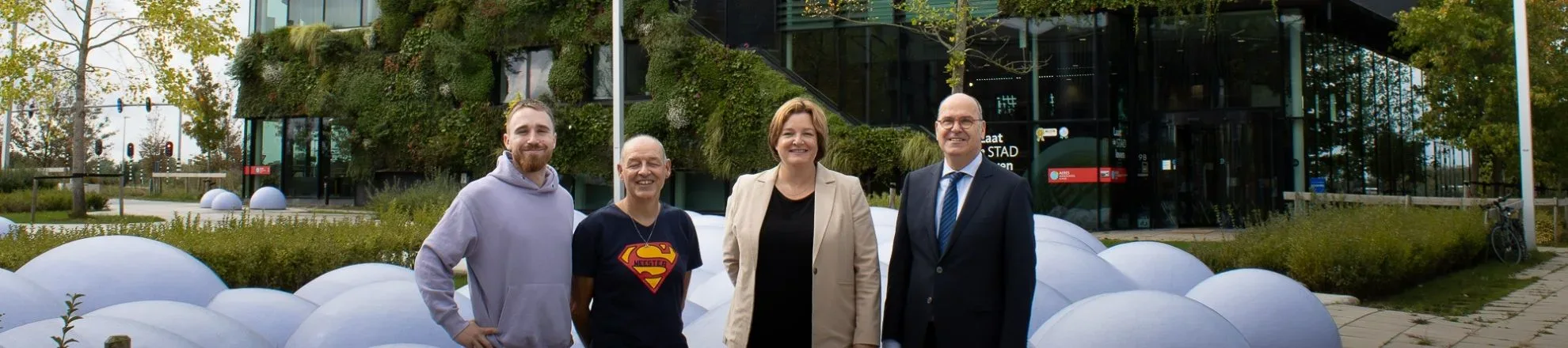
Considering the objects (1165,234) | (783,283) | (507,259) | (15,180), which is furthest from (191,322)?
(15,180)

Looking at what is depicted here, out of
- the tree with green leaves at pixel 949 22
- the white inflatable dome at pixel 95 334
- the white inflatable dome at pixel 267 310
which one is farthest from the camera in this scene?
the tree with green leaves at pixel 949 22

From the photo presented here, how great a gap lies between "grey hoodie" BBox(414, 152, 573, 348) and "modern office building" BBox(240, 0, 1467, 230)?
18.7 meters

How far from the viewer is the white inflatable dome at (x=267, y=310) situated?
604cm

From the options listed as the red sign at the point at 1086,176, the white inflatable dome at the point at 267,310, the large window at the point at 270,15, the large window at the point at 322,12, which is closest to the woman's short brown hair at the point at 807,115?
the white inflatable dome at the point at 267,310

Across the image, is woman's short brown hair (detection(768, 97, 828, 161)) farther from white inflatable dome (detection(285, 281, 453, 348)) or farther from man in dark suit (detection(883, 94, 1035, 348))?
white inflatable dome (detection(285, 281, 453, 348))

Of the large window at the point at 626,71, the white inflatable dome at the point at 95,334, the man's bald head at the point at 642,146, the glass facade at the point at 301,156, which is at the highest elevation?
the large window at the point at 626,71

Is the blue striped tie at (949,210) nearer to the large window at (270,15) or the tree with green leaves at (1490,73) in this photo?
the tree with green leaves at (1490,73)

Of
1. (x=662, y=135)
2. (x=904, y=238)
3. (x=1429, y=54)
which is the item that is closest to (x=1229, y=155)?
(x=1429, y=54)

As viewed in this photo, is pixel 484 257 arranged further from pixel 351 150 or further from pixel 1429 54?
pixel 351 150

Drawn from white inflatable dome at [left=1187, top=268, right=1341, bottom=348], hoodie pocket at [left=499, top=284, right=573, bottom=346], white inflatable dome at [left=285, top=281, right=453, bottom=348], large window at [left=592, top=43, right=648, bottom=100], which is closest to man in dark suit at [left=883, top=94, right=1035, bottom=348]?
hoodie pocket at [left=499, top=284, right=573, bottom=346]

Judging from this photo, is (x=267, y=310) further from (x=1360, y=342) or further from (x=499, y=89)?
(x=499, y=89)

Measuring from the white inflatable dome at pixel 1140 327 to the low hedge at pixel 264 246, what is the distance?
699cm

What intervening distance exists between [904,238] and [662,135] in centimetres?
2246

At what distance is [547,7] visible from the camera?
91.8 feet
